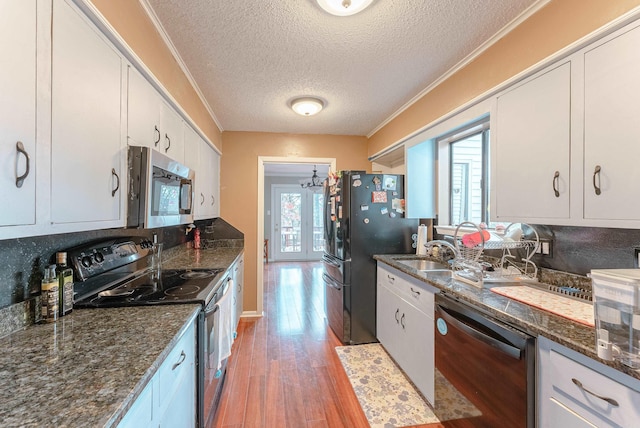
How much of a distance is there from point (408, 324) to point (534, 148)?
57.8 inches

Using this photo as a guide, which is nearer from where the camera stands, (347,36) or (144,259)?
(347,36)

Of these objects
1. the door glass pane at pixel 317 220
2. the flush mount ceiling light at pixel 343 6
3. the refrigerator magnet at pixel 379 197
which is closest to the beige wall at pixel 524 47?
the refrigerator magnet at pixel 379 197

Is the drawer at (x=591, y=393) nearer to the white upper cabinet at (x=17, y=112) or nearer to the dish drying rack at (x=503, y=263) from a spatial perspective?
the dish drying rack at (x=503, y=263)

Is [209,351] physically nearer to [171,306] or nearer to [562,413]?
[171,306]

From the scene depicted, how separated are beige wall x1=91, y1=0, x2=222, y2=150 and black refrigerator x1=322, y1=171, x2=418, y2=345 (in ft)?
5.21

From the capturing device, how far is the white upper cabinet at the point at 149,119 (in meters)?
1.37

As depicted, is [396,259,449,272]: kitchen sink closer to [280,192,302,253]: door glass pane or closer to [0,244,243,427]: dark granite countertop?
[0,244,243,427]: dark granite countertop

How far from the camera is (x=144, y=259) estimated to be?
213cm

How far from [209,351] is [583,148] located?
2163mm

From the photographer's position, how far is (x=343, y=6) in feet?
4.78

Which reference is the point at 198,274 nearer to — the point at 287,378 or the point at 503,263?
the point at 287,378

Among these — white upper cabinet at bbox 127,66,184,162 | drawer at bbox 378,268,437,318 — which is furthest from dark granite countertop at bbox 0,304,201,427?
drawer at bbox 378,268,437,318

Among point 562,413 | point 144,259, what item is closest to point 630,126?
point 562,413

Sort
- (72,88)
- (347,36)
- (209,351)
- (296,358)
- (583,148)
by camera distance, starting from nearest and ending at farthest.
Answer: (72,88) < (583,148) < (209,351) < (347,36) < (296,358)
